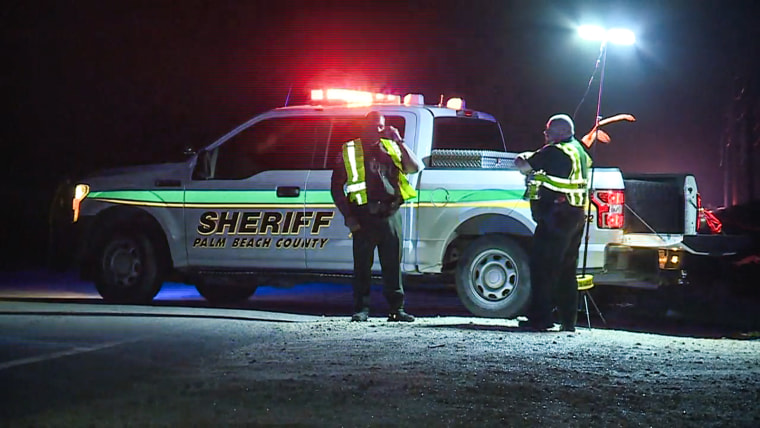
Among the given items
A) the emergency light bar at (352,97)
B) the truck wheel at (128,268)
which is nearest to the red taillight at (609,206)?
the emergency light bar at (352,97)

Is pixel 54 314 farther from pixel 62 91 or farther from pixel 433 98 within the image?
pixel 62 91

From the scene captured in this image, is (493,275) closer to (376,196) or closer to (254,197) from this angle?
(376,196)

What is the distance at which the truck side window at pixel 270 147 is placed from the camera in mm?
10797

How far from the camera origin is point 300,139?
10844mm

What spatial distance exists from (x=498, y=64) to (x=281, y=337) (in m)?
12.3

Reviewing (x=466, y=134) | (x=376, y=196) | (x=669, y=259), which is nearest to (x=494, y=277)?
(x=376, y=196)

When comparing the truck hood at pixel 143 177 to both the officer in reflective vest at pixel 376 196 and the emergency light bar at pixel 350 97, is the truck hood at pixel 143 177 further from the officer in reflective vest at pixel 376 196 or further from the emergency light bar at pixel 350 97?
the officer in reflective vest at pixel 376 196

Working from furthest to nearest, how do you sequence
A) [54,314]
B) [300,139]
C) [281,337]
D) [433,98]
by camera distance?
[433,98], [300,139], [54,314], [281,337]

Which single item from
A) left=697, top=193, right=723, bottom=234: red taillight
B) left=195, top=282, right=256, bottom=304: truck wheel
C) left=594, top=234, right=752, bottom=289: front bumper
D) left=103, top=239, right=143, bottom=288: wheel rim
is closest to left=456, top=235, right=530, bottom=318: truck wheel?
left=594, top=234, right=752, bottom=289: front bumper

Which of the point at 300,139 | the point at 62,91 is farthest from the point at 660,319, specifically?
the point at 62,91

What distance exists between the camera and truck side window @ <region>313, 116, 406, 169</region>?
10648mm

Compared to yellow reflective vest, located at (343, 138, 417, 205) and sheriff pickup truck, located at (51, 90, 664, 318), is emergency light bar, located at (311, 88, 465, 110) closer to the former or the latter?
sheriff pickup truck, located at (51, 90, 664, 318)

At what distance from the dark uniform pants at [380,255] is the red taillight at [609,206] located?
1.70 meters

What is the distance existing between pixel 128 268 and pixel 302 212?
73.3 inches
